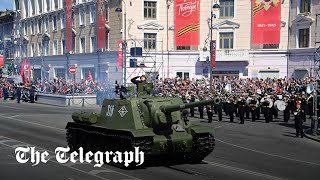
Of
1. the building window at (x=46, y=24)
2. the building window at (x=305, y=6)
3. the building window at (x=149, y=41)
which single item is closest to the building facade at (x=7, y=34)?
the building window at (x=46, y=24)

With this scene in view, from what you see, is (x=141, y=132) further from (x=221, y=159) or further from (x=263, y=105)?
(x=263, y=105)

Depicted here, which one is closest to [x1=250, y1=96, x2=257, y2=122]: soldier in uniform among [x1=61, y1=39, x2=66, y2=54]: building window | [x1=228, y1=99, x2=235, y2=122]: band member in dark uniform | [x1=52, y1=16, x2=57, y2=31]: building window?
[x1=228, y1=99, x2=235, y2=122]: band member in dark uniform

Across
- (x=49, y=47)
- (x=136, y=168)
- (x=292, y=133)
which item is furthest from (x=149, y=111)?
(x=49, y=47)

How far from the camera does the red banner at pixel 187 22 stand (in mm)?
49094

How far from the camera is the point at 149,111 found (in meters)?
16.5

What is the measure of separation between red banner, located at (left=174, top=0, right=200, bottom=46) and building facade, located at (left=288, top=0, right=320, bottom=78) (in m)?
9.19

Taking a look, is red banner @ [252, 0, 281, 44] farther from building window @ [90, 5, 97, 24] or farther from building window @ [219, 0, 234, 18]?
building window @ [90, 5, 97, 24]

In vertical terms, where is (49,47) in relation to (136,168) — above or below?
above

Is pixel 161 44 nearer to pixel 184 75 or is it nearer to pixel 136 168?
pixel 184 75

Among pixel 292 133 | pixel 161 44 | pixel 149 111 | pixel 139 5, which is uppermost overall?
pixel 139 5

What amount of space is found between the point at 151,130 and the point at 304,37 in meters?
33.9

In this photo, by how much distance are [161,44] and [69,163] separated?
34.8 metres

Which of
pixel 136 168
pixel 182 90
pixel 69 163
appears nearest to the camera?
pixel 136 168

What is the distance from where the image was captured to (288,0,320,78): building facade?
147ft
